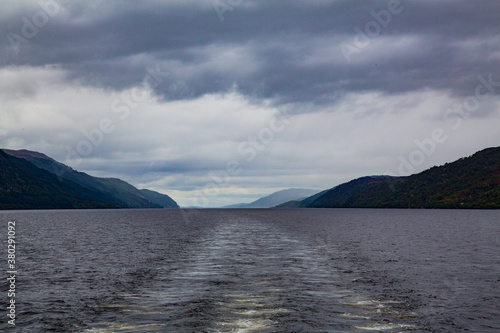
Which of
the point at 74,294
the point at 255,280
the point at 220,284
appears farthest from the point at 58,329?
the point at 255,280

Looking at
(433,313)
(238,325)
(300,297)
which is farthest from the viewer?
(300,297)

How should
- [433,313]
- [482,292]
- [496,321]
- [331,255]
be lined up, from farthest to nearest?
Result: [331,255], [482,292], [433,313], [496,321]

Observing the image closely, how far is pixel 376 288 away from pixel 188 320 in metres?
18.0

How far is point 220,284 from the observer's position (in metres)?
36.8

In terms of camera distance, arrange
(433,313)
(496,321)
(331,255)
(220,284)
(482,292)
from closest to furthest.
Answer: (496,321)
(433,313)
(482,292)
(220,284)
(331,255)

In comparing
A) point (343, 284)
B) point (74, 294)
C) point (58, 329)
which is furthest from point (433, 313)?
point (74, 294)

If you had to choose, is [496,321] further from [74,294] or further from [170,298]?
[74,294]

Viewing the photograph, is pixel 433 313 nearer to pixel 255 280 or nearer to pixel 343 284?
pixel 343 284

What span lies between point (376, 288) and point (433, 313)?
28.2 ft

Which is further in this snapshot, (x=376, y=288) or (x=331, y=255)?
(x=331, y=255)

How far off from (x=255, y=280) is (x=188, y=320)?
14.5 metres

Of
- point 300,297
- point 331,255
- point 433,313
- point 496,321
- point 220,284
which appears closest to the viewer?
point 496,321

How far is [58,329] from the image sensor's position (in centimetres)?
2403

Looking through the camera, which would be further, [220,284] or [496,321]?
[220,284]
